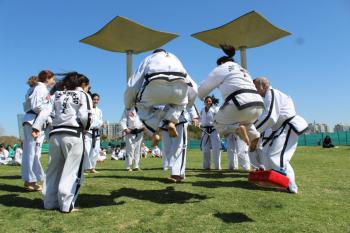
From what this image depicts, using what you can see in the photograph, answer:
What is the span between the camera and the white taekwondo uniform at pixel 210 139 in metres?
11.6

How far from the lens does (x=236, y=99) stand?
17.8 ft

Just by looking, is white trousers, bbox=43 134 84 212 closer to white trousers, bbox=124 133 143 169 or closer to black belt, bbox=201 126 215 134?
white trousers, bbox=124 133 143 169

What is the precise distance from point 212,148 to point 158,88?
6.62 meters

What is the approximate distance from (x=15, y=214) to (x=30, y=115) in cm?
237

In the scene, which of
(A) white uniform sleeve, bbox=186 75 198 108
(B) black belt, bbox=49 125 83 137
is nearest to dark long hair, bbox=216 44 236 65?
(A) white uniform sleeve, bbox=186 75 198 108

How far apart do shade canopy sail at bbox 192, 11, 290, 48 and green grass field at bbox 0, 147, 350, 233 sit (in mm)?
10951

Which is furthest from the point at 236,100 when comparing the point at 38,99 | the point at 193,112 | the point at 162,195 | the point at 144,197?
the point at 193,112

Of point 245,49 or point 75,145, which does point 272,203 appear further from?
point 245,49

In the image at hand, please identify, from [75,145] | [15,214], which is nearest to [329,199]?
[75,145]

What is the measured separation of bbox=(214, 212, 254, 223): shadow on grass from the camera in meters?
4.58

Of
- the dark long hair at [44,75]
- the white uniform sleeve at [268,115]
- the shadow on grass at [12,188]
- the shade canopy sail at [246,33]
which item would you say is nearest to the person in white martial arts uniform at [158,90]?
the white uniform sleeve at [268,115]

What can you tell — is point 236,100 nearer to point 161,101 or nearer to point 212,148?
point 161,101

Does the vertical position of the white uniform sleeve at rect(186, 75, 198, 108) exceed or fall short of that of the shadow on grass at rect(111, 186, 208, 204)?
it exceeds it

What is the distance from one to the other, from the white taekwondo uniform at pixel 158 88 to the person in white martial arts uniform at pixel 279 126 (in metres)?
1.56
